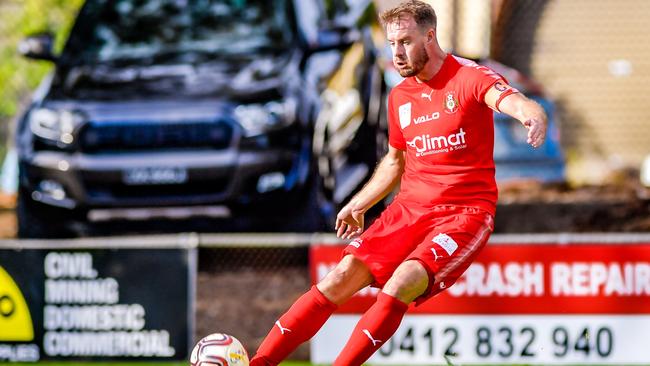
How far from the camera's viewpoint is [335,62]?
10.8m

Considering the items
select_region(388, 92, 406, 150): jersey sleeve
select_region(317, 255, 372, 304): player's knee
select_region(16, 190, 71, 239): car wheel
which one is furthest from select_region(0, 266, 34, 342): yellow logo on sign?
select_region(388, 92, 406, 150): jersey sleeve

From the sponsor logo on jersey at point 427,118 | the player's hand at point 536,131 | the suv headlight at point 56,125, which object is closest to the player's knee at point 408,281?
the sponsor logo on jersey at point 427,118

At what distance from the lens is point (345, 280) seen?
6055mm

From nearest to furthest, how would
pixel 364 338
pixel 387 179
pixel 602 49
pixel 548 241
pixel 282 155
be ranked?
pixel 364 338
pixel 387 179
pixel 548 241
pixel 282 155
pixel 602 49

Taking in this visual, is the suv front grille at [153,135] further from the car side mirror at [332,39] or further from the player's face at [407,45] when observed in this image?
the player's face at [407,45]

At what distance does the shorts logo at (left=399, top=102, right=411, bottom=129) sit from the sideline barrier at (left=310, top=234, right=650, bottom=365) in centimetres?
332

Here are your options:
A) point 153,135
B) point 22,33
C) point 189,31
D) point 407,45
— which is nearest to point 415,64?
point 407,45

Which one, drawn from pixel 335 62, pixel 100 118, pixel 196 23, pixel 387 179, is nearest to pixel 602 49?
pixel 335 62

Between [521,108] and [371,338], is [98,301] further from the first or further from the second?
[521,108]

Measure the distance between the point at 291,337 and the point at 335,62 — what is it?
16.9 ft

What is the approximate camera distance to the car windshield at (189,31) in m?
10.9

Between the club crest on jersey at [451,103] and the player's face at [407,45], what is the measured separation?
0.60ft

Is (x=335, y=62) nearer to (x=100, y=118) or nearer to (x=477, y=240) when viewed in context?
(x=100, y=118)

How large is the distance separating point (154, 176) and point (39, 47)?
166cm
